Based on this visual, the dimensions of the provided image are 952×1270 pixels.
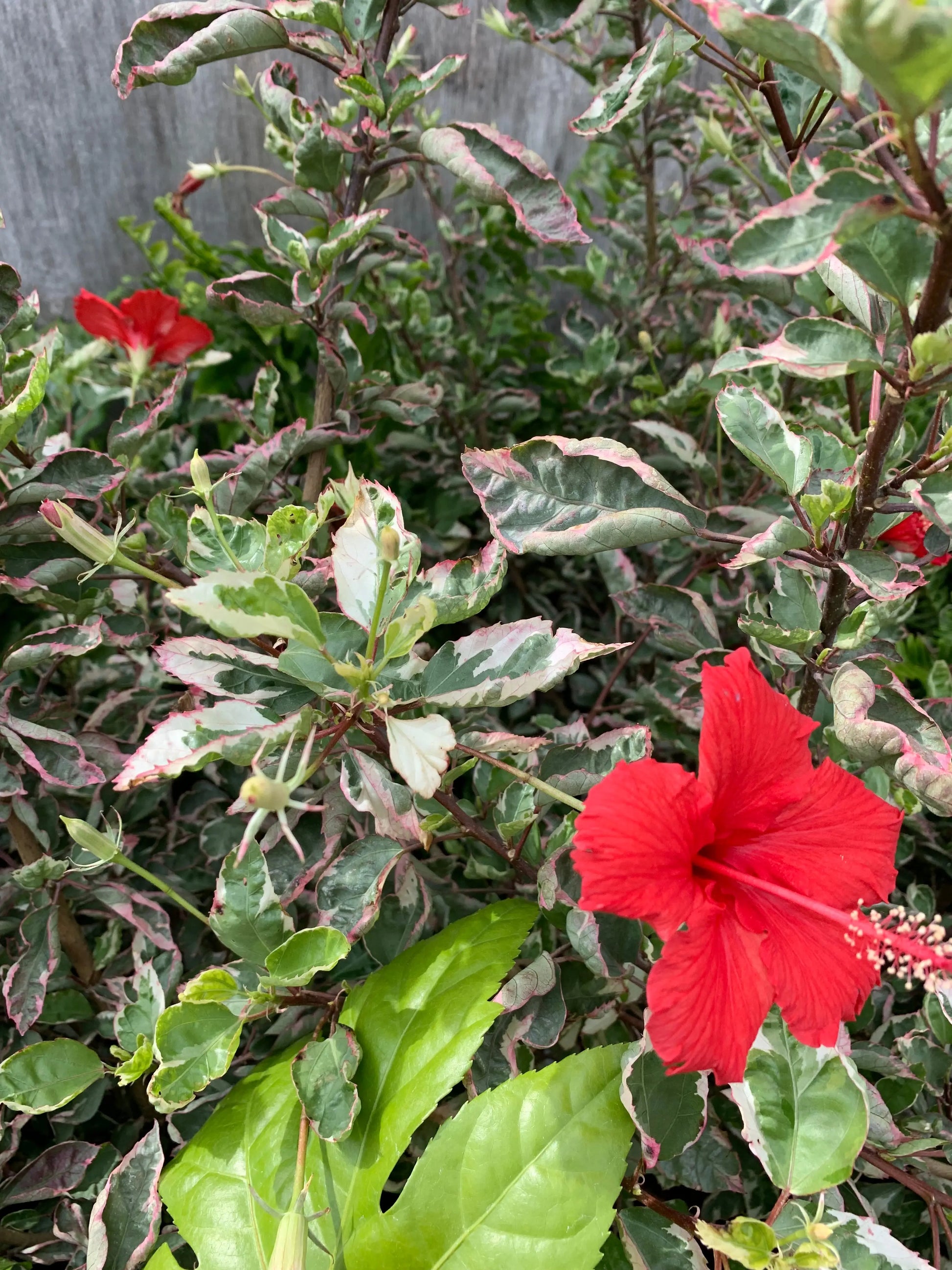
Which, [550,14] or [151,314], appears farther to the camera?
[151,314]

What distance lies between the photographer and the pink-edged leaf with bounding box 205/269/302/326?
839 mm

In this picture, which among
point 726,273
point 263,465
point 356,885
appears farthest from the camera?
point 726,273

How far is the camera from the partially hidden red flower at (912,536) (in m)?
0.74

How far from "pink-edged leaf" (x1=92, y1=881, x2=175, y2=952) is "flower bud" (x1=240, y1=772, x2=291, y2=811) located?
0.45 metres

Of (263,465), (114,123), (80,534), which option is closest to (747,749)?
(80,534)

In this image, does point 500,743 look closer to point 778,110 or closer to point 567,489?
point 567,489

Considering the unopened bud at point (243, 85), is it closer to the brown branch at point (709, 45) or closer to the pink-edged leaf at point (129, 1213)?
the brown branch at point (709, 45)

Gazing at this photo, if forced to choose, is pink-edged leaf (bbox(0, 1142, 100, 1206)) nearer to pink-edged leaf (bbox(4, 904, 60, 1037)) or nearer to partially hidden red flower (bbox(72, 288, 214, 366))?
pink-edged leaf (bbox(4, 904, 60, 1037))

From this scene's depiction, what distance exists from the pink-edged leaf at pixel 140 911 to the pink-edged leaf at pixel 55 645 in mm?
233

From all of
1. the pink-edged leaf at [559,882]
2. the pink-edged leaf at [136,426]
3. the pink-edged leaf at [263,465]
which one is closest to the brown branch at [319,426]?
the pink-edged leaf at [263,465]

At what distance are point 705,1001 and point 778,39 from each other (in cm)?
51

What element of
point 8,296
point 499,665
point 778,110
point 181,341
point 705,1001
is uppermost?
point 778,110

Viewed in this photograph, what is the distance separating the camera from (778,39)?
17.0 inches

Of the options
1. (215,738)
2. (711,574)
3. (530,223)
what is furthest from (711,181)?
(215,738)
